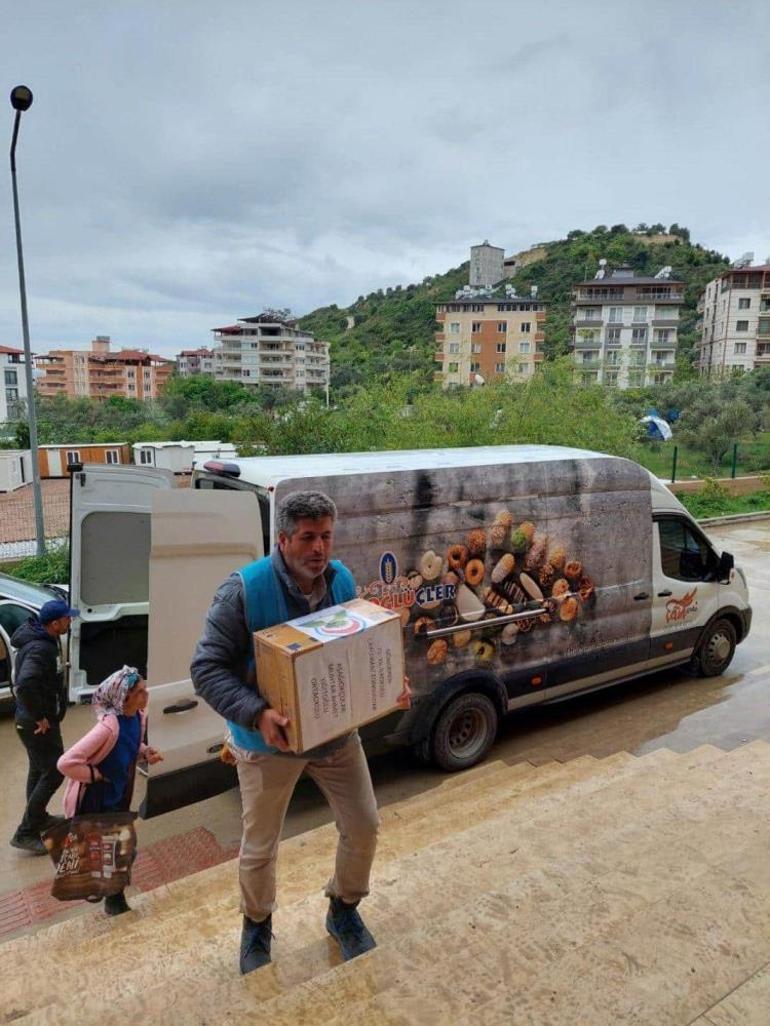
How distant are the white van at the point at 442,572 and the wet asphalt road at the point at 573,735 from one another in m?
0.42

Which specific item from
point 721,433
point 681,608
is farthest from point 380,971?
point 721,433

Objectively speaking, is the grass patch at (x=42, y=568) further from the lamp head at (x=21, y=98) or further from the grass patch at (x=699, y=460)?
the grass patch at (x=699, y=460)

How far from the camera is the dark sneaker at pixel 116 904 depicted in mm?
3727

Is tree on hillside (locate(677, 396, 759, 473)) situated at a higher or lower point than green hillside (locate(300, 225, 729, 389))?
lower

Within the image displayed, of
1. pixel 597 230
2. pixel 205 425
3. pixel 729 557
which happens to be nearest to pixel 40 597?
pixel 729 557

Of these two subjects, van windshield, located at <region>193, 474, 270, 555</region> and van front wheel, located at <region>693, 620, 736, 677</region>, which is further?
van front wheel, located at <region>693, 620, 736, 677</region>

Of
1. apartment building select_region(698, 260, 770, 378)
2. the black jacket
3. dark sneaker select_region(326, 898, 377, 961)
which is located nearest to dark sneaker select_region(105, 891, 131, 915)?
the black jacket

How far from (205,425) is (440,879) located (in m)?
48.0

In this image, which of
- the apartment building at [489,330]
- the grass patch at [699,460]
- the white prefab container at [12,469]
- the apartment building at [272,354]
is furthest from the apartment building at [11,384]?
the grass patch at [699,460]

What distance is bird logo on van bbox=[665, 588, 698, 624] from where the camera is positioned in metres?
7.01

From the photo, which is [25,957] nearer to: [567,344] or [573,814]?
[573,814]

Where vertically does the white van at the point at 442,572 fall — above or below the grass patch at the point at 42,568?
above

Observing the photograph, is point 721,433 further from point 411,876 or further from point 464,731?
point 411,876

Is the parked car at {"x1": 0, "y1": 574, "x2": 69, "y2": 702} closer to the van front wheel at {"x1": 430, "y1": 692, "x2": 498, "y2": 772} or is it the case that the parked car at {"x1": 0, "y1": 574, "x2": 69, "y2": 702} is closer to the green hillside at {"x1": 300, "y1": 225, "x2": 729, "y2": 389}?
the van front wheel at {"x1": 430, "y1": 692, "x2": 498, "y2": 772}
